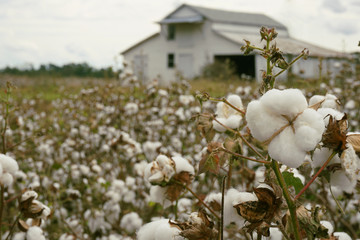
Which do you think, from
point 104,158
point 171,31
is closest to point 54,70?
point 104,158

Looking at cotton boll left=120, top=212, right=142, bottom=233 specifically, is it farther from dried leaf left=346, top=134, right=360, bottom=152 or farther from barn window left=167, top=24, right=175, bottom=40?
barn window left=167, top=24, right=175, bottom=40

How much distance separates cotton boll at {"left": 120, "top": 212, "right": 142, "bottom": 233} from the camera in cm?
295

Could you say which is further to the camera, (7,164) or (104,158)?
(104,158)

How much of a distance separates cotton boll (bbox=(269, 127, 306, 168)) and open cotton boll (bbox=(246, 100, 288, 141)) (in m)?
0.02

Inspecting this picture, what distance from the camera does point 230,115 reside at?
4.17ft

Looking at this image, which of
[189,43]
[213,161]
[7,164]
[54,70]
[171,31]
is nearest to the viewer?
[213,161]

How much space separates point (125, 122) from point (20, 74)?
66.9 feet

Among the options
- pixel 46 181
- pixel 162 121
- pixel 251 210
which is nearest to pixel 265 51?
pixel 251 210

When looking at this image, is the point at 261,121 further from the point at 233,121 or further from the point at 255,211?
the point at 233,121

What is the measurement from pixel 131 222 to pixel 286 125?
2.33 metres

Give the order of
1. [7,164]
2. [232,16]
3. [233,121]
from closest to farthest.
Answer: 1. [233,121]
2. [7,164]
3. [232,16]

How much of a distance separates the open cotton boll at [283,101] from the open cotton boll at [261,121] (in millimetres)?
11

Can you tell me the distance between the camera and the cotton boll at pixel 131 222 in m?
2.95

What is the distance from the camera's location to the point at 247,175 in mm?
1829
